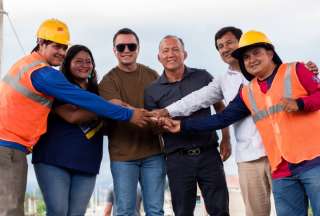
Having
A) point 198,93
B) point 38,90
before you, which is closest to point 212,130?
point 198,93

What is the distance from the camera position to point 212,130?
5.42 m

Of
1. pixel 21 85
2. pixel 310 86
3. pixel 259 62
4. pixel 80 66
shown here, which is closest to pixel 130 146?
pixel 80 66

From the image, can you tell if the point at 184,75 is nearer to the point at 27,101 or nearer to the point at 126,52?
the point at 126,52

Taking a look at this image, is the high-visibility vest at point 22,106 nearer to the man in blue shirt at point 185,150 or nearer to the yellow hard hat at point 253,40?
the man in blue shirt at point 185,150

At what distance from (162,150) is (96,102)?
36.0 inches

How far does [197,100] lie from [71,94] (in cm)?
127

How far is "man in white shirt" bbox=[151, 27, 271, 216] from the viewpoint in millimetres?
5184

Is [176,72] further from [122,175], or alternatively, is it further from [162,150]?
[122,175]

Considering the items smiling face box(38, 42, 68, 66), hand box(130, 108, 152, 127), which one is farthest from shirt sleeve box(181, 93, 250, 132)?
smiling face box(38, 42, 68, 66)

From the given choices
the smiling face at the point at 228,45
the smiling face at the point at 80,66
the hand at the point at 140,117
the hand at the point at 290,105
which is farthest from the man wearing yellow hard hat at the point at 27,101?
the hand at the point at 290,105

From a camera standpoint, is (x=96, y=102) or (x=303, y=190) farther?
(x=96, y=102)

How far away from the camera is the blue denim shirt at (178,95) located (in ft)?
18.4

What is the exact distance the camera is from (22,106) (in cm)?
488

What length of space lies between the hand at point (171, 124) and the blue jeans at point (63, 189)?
894mm
